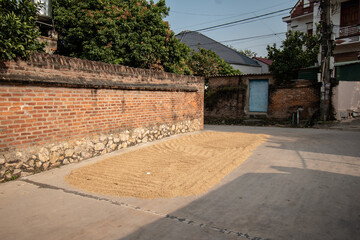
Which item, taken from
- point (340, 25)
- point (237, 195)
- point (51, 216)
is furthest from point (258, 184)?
point (340, 25)

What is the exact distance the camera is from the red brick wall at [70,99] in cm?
474

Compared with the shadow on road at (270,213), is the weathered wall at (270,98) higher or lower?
higher

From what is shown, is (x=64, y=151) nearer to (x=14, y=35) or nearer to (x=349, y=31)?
(x=14, y=35)

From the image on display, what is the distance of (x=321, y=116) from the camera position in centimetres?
1417

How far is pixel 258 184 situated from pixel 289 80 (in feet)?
43.5

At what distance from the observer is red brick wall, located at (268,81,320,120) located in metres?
15.0

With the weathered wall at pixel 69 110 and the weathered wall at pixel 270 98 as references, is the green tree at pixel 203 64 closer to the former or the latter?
the weathered wall at pixel 270 98

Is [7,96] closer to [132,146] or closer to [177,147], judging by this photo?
[132,146]

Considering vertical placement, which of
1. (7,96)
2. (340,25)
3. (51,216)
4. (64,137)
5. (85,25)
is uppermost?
(340,25)

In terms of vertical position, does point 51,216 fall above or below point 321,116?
below

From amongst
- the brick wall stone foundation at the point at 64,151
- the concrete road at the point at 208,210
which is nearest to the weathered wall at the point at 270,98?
the brick wall stone foundation at the point at 64,151

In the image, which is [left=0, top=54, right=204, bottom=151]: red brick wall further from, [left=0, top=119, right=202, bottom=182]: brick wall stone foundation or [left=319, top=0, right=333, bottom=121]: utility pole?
[left=319, top=0, right=333, bottom=121]: utility pole

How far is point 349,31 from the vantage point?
2034cm

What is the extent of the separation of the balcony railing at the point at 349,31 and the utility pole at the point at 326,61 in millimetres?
8283
